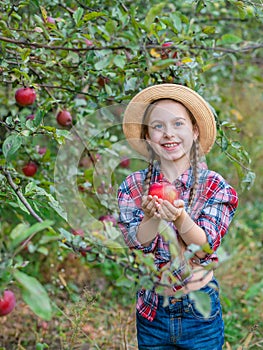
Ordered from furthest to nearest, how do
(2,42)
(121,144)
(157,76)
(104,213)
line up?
(121,144), (104,213), (157,76), (2,42)

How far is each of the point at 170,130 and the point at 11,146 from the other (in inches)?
16.8

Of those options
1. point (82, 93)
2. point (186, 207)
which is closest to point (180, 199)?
point (186, 207)

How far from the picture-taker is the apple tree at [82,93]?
1486mm

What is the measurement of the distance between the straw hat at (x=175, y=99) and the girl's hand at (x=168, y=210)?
355 millimetres

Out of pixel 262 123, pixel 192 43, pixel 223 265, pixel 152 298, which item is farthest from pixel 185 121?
pixel 262 123

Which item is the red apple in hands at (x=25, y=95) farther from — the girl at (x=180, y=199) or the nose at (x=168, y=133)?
the nose at (x=168, y=133)

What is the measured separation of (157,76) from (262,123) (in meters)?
3.06

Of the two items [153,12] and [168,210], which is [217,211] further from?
[153,12]

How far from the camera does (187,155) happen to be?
1.58m

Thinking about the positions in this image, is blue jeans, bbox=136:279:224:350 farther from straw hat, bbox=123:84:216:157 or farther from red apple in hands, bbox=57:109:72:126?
red apple in hands, bbox=57:109:72:126

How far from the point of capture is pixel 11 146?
1450 millimetres

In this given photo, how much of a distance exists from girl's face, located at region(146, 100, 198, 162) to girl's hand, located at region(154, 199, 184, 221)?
0.22 meters

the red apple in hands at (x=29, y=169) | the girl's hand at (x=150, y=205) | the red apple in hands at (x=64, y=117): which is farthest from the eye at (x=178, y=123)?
the red apple in hands at (x=29, y=169)

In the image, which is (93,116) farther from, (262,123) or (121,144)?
(262,123)
